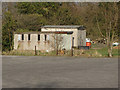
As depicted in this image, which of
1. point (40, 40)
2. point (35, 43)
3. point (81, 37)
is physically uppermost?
point (81, 37)

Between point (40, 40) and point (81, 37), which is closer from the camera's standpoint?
point (40, 40)

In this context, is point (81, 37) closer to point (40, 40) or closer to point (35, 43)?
point (40, 40)

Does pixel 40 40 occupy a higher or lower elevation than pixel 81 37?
lower

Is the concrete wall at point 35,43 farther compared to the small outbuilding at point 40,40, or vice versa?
the concrete wall at point 35,43

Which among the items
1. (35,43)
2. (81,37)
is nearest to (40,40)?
(35,43)

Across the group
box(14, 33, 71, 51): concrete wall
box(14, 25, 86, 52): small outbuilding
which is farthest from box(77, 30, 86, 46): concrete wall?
box(14, 33, 71, 51): concrete wall

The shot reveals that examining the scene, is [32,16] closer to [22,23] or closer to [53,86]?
[22,23]

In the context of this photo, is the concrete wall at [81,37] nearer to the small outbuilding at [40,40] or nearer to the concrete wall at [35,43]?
the small outbuilding at [40,40]

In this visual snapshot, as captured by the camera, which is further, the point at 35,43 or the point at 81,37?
the point at 81,37

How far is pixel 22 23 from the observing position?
47.9 m

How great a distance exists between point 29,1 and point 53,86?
4609cm

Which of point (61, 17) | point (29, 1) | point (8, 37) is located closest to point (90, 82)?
point (8, 37)

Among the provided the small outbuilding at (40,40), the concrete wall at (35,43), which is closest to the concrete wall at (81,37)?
the small outbuilding at (40,40)

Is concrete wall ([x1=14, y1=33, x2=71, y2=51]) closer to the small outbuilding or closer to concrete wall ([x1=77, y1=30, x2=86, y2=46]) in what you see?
the small outbuilding
